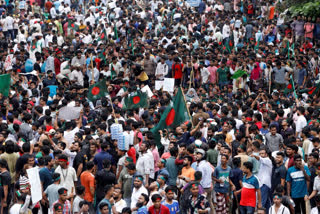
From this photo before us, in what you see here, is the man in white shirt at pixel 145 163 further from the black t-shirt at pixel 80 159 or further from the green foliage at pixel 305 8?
the green foliage at pixel 305 8

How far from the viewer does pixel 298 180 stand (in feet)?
37.5

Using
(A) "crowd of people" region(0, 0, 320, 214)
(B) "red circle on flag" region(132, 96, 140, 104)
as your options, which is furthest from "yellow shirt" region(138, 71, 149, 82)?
(B) "red circle on flag" region(132, 96, 140, 104)

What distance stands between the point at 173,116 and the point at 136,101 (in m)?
2.49

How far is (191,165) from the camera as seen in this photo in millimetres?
11633

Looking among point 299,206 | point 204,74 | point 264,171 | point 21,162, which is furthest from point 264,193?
point 204,74

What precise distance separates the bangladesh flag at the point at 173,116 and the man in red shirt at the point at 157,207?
11.5 ft

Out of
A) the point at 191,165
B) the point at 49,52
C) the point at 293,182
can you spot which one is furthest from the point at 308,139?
the point at 49,52

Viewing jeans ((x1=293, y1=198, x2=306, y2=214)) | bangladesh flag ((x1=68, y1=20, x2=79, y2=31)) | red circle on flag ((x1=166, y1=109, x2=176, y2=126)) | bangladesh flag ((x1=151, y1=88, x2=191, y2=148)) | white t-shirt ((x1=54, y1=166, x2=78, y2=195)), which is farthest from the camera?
bangladesh flag ((x1=68, y1=20, x2=79, y2=31))

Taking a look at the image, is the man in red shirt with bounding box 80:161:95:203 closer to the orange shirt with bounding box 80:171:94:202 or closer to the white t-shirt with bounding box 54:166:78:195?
the orange shirt with bounding box 80:171:94:202

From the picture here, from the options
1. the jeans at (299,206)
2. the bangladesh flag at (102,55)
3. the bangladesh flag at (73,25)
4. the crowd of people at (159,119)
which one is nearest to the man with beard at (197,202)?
Answer: the crowd of people at (159,119)

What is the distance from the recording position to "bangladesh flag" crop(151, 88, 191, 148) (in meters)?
13.4

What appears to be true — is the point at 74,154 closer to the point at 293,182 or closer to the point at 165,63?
the point at 293,182

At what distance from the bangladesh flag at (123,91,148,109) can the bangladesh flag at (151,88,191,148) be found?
7.36ft

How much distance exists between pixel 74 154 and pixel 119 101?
4.22m
